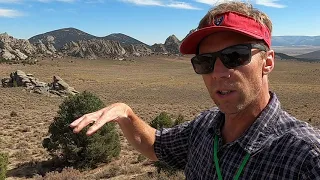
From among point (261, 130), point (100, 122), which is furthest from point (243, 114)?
Answer: point (100, 122)

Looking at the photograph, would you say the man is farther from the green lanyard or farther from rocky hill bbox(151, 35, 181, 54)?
rocky hill bbox(151, 35, 181, 54)

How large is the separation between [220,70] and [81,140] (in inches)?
430

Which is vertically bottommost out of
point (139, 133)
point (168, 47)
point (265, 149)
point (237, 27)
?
point (168, 47)

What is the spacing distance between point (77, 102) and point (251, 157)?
11.3 meters

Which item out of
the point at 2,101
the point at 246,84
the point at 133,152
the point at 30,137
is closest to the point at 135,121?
the point at 246,84

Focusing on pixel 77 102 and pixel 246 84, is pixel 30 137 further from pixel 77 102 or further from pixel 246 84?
pixel 246 84

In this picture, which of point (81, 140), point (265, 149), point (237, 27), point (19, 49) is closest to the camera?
point (265, 149)

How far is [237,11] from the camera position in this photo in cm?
198

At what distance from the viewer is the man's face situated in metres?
1.91

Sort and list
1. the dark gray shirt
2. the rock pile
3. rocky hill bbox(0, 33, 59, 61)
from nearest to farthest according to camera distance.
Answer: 1. the dark gray shirt
2. the rock pile
3. rocky hill bbox(0, 33, 59, 61)

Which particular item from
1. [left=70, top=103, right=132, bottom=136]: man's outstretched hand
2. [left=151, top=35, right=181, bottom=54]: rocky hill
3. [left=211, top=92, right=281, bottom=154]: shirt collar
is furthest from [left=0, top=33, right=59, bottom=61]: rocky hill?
[left=211, top=92, right=281, bottom=154]: shirt collar

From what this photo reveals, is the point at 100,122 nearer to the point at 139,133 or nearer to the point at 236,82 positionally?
the point at 139,133

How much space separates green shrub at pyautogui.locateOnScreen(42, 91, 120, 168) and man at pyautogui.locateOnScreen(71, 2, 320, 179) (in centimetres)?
1024

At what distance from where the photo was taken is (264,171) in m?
1.70
